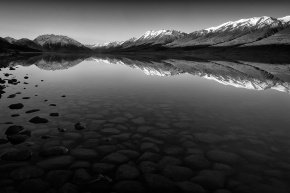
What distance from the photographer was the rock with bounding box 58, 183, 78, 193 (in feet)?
22.8

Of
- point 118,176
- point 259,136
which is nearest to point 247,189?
point 118,176

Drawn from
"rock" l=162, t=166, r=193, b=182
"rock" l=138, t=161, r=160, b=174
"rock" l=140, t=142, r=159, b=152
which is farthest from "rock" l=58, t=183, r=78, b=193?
"rock" l=140, t=142, r=159, b=152

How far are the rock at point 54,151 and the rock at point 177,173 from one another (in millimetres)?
4014

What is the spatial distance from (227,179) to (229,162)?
1250mm

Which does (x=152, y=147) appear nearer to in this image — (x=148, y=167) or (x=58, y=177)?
(x=148, y=167)

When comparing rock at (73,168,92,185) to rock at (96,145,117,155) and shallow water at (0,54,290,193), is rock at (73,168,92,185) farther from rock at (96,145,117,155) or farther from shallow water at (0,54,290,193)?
rock at (96,145,117,155)

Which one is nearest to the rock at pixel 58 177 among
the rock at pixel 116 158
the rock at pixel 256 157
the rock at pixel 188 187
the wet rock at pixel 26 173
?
the wet rock at pixel 26 173

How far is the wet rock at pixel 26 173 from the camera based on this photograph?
7.65 meters

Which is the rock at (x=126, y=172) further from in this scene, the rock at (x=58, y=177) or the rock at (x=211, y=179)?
the rock at (x=211, y=179)

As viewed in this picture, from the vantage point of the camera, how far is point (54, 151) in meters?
9.37

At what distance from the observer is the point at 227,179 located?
310 inches

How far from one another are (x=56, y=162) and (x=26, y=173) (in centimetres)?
106

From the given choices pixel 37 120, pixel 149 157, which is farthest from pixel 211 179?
pixel 37 120

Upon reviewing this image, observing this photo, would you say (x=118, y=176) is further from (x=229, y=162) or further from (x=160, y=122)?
(x=160, y=122)
